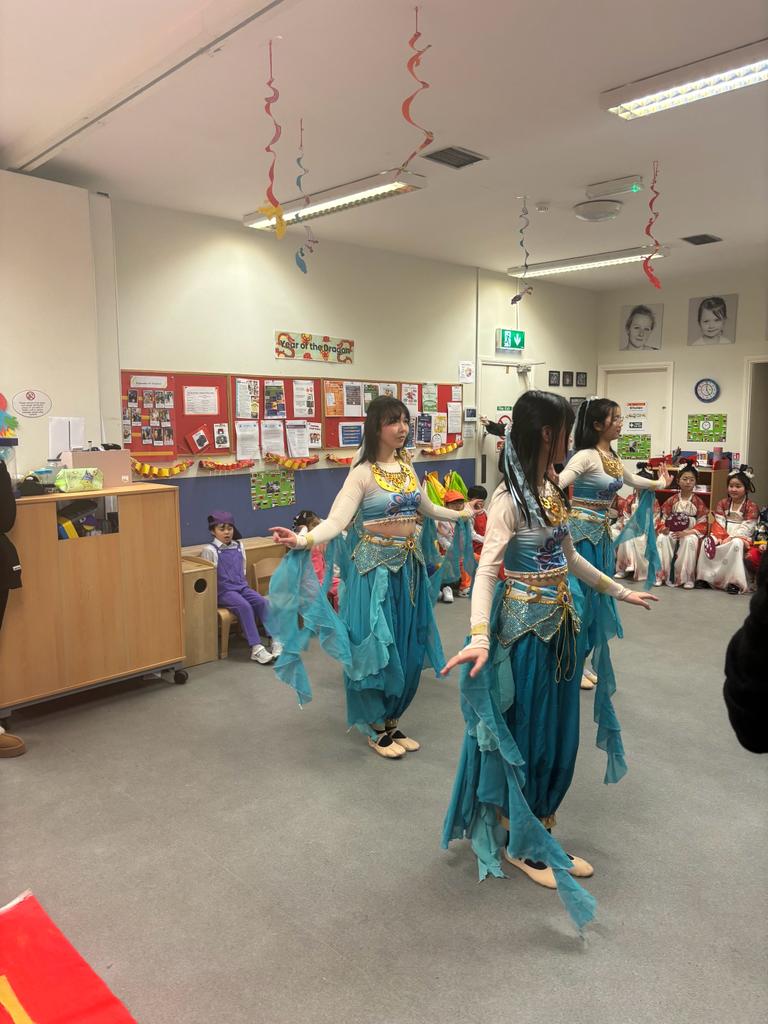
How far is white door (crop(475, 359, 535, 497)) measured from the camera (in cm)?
812

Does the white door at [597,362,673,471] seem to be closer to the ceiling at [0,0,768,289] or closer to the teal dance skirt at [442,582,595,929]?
the ceiling at [0,0,768,289]

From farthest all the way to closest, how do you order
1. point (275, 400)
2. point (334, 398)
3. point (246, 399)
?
point (334, 398)
point (275, 400)
point (246, 399)

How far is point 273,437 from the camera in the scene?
241 inches

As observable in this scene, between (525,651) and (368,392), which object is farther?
(368,392)

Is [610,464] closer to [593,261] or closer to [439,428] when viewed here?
[593,261]

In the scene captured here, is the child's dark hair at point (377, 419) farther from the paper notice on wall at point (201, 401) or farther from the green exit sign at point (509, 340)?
the green exit sign at point (509, 340)

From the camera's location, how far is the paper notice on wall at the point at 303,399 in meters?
6.23

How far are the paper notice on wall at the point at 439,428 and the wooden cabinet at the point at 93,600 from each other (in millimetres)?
3760

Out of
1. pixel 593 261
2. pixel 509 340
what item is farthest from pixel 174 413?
pixel 509 340

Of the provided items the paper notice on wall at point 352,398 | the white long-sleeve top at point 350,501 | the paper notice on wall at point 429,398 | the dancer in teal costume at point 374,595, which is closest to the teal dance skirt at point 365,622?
the dancer in teal costume at point 374,595

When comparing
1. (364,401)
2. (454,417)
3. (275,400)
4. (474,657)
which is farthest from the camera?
(454,417)

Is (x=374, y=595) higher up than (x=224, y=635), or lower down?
higher up

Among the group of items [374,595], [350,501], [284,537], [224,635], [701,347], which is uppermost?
[701,347]

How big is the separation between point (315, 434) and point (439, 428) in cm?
170
